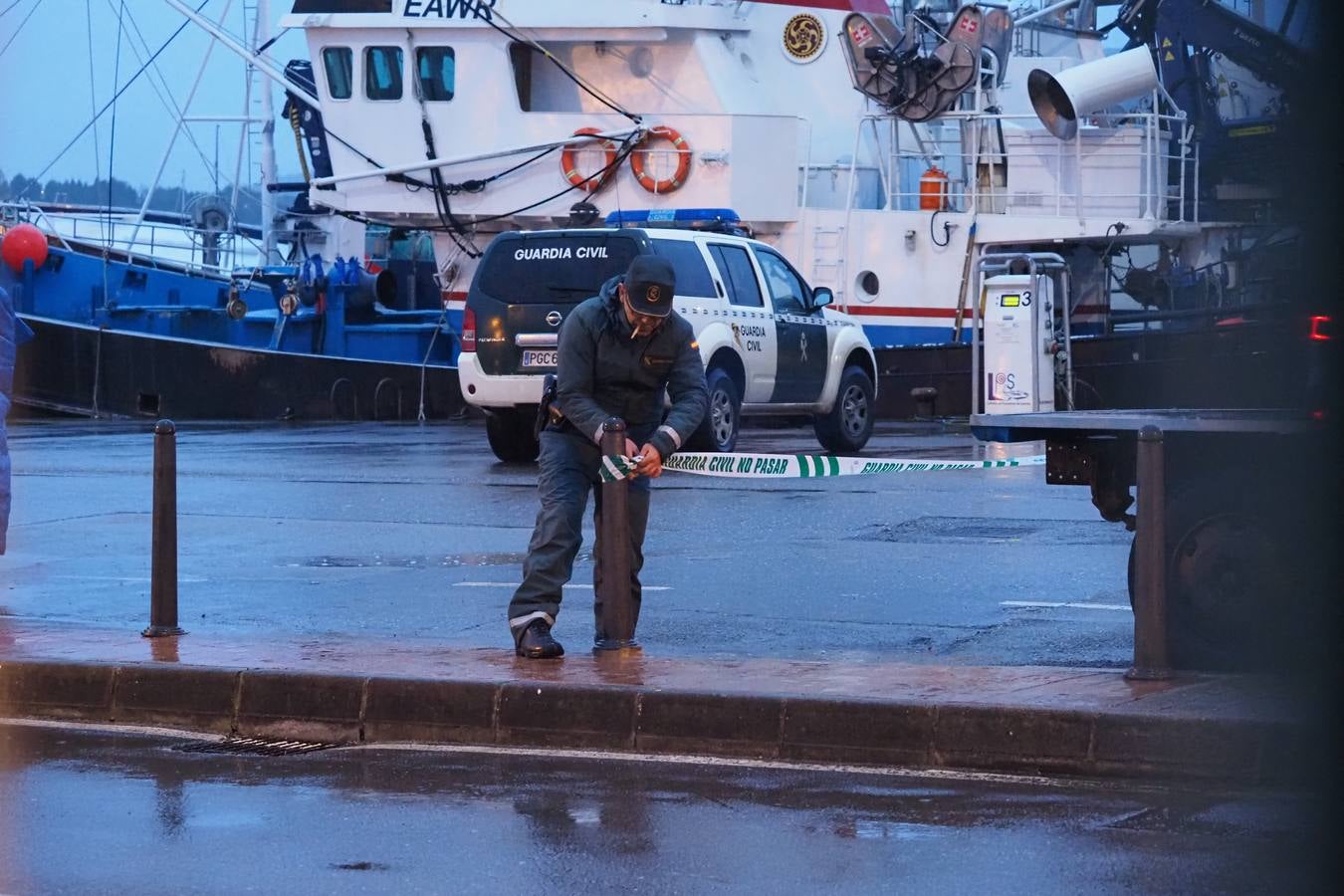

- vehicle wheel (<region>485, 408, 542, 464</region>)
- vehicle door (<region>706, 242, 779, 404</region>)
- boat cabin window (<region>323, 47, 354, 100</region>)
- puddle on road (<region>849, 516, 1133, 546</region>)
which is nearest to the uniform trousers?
puddle on road (<region>849, 516, 1133, 546</region>)

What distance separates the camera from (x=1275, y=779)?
6266 millimetres

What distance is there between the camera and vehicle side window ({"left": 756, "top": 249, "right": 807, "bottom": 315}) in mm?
19562

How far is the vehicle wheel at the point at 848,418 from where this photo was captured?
2023 centimetres

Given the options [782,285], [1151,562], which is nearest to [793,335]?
[782,285]

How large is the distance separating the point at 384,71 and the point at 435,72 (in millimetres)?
754

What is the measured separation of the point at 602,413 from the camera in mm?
8133

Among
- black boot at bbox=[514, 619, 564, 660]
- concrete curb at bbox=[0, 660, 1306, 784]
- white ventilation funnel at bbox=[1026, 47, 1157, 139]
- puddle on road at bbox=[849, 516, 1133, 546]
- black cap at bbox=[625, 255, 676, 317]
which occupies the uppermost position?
white ventilation funnel at bbox=[1026, 47, 1157, 139]

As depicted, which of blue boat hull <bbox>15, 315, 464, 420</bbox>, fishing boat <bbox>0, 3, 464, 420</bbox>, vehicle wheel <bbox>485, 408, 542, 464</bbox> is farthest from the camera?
fishing boat <bbox>0, 3, 464, 420</bbox>

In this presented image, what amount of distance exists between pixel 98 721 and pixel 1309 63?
5697 millimetres

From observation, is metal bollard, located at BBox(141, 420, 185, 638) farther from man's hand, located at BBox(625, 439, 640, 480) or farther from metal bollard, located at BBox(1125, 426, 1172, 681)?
metal bollard, located at BBox(1125, 426, 1172, 681)

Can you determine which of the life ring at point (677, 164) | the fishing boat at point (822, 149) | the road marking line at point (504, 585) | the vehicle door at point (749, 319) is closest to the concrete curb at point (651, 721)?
the road marking line at point (504, 585)

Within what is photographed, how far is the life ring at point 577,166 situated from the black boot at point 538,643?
741 inches

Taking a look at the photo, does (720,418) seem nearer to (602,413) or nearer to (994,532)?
(994,532)

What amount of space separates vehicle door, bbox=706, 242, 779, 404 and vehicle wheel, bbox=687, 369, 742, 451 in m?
0.50
